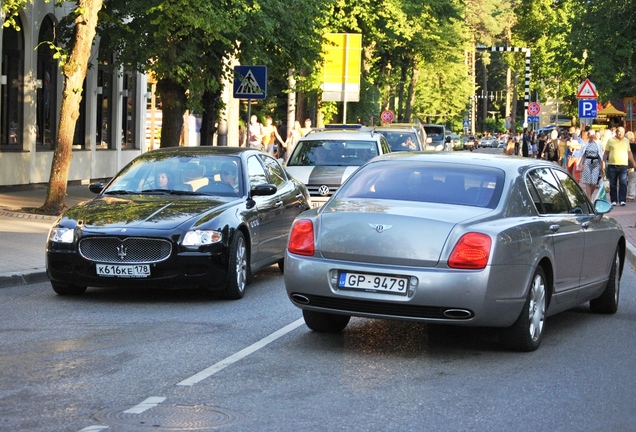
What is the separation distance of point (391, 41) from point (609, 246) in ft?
140

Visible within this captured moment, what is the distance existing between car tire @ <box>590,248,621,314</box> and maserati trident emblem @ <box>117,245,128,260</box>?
4.27 meters

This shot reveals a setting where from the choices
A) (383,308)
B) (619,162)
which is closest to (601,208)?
(383,308)

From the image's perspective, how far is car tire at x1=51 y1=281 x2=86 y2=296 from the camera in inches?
473

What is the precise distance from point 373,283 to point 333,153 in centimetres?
1481

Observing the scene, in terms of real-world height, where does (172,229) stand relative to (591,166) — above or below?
above

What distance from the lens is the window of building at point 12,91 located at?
27.4 m

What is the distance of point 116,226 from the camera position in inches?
454

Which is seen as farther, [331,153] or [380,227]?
[331,153]

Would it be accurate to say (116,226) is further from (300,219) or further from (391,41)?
(391,41)

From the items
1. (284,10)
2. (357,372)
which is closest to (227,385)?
(357,372)

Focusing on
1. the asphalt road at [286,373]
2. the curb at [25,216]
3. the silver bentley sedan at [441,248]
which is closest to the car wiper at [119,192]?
the asphalt road at [286,373]

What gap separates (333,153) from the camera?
23.4 meters

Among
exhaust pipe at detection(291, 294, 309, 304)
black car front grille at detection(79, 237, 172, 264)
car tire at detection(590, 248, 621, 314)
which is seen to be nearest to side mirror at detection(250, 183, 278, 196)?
black car front grille at detection(79, 237, 172, 264)

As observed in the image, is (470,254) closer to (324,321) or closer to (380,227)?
(380,227)
